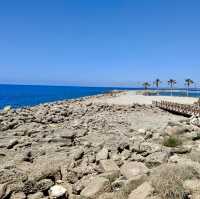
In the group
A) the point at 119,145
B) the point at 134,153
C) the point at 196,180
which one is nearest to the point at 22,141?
the point at 119,145

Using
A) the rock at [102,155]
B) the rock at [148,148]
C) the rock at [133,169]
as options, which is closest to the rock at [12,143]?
the rock at [102,155]

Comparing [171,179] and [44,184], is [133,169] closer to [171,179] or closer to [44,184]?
[171,179]

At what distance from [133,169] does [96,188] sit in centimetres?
143

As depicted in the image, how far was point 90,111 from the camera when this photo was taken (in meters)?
33.5

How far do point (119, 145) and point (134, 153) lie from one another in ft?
3.89

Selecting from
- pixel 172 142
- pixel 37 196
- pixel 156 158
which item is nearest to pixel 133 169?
pixel 156 158

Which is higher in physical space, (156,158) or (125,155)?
(156,158)

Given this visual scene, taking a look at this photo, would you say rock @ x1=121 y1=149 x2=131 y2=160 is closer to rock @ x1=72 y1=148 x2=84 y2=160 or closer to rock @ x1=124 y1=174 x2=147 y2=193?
rock @ x1=72 y1=148 x2=84 y2=160

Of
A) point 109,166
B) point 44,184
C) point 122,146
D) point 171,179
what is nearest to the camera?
point 171,179

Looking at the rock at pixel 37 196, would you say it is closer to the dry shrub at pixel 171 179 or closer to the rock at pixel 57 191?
the rock at pixel 57 191

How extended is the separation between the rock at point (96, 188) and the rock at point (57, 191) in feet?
2.02

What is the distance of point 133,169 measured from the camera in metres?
8.12

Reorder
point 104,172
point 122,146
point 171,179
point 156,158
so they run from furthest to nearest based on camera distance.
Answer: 1. point 122,146
2. point 156,158
3. point 104,172
4. point 171,179

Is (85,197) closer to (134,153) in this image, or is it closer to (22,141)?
(134,153)
